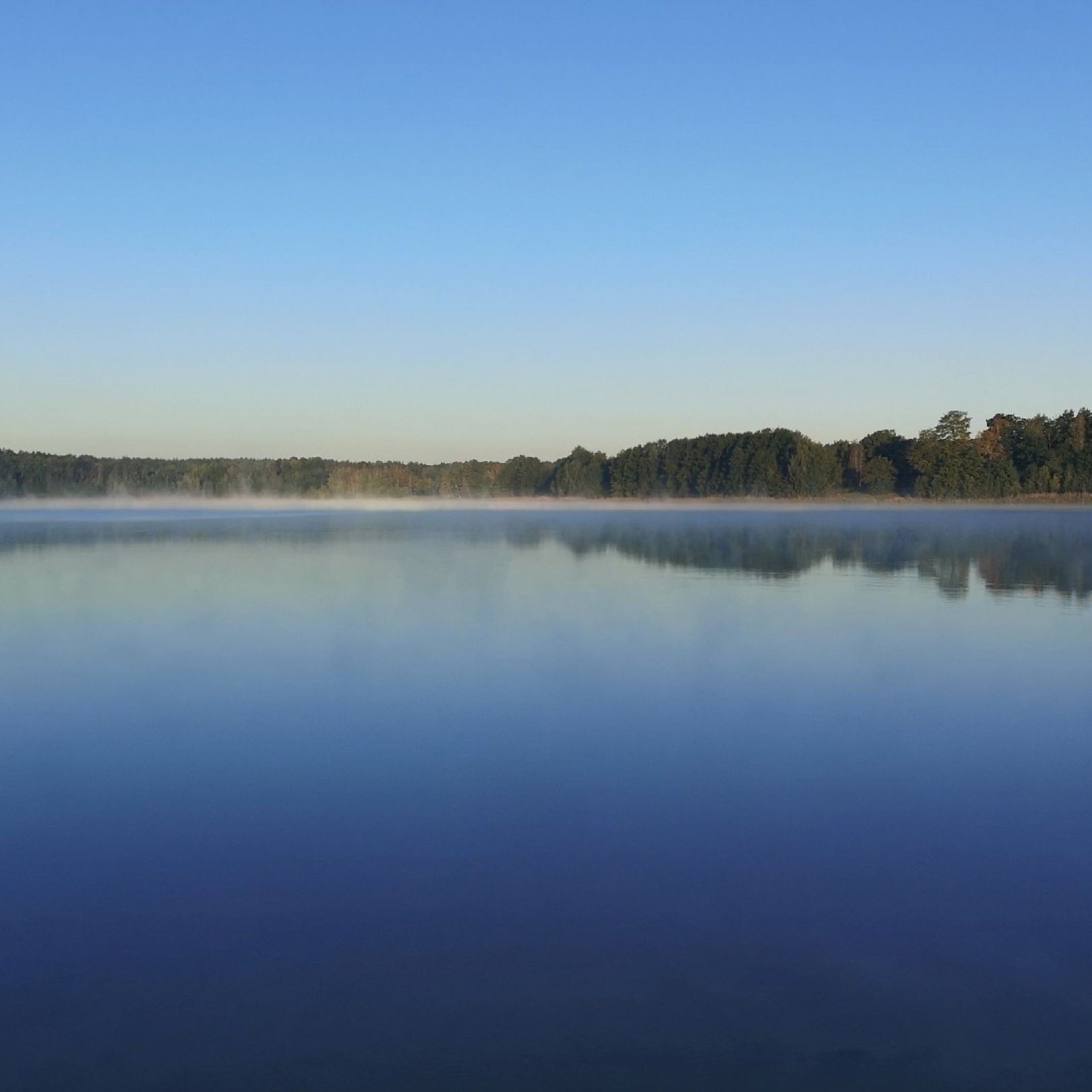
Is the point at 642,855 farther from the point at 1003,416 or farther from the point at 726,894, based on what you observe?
the point at 1003,416

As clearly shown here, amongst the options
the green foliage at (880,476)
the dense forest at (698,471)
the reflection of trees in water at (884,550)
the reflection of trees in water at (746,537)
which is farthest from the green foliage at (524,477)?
the reflection of trees in water at (884,550)

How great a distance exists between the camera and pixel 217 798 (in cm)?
823

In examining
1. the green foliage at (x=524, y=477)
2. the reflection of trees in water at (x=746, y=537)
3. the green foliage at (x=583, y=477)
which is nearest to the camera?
the reflection of trees in water at (x=746, y=537)

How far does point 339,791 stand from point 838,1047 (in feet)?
15.5

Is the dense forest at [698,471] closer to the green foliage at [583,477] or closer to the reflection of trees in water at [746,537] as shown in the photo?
the green foliage at [583,477]

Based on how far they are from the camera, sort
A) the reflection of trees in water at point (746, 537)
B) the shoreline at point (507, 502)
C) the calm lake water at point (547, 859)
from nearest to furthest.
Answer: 1. the calm lake water at point (547, 859)
2. the reflection of trees in water at point (746, 537)
3. the shoreline at point (507, 502)

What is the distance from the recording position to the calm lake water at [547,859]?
187 inches

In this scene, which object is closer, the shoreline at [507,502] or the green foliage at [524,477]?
the shoreline at [507,502]

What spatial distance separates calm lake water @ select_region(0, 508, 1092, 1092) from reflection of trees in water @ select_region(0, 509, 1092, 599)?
1201 cm

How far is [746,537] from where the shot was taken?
45469 millimetres

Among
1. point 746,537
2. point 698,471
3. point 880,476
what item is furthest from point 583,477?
point 746,537

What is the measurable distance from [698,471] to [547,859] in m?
137

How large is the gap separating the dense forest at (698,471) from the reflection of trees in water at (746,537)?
113 feet

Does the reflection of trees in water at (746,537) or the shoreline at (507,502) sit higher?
the shoreline at (507,502)
